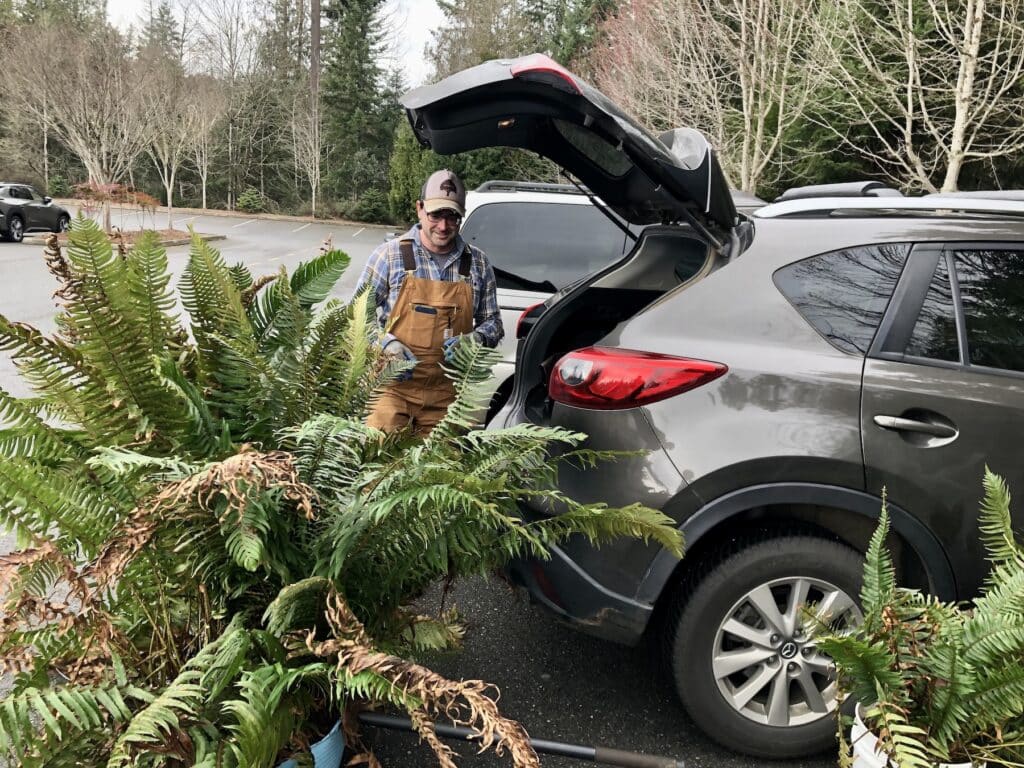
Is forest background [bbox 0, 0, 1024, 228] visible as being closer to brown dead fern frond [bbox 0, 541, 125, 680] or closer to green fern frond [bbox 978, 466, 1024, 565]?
brown dead fern frond [bbox 0, 541, 125, 680]

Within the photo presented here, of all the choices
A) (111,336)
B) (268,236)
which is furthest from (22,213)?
(111,336)

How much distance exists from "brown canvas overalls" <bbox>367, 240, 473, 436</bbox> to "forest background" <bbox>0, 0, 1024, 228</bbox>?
1.38 meters

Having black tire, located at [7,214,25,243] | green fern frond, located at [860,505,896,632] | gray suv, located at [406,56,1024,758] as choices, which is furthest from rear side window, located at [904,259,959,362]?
black tire, located at [7,214,25,243]

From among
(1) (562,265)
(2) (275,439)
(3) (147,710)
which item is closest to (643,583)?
(2) (275,439)

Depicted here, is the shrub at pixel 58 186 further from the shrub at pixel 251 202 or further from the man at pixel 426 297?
the man at pixel 426 297

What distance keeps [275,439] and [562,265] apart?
3.39 metres

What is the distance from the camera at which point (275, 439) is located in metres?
1.91

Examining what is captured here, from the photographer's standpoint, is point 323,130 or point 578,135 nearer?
point 578,135

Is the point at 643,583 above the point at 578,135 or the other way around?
the other way around

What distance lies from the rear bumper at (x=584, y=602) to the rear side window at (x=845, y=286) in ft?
3.65

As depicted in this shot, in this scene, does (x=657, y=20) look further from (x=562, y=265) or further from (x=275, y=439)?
(x=275, y=439)

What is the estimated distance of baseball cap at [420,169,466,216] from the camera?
3.17 meters

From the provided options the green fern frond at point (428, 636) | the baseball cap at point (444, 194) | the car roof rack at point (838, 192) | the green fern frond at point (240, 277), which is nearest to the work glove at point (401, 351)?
the baseball cap at point (444, 194)

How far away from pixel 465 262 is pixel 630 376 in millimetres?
→ 1404
